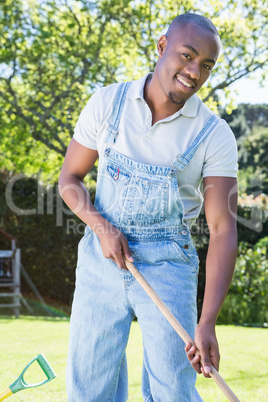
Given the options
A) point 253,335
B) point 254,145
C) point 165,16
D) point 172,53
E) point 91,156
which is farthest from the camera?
point 254,145

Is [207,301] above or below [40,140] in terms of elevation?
below

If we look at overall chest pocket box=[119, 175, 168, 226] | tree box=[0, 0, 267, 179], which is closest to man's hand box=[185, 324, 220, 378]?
overall chest pocket box=[119, 175, 168, 226]

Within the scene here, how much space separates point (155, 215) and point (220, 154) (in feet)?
1.15

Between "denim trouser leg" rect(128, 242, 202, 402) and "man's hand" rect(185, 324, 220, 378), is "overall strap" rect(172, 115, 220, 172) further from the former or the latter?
"man's hand" rect(185, 324, 220, 378)

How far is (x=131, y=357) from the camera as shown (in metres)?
5.29

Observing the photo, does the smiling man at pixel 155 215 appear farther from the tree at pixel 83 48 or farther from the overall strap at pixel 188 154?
the tree at pixel 83 48

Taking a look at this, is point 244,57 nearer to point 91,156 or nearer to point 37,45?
point 37,45

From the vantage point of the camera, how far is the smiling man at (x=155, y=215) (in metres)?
2.04

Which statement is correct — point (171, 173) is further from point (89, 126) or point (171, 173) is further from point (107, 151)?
point (89, 126)

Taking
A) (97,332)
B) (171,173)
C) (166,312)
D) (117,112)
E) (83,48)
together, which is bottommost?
(97,332)

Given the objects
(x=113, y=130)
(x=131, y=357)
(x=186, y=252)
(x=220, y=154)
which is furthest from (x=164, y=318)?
(x=131, y=357)

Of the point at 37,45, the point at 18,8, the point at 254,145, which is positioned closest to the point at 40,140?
the point at 37,45

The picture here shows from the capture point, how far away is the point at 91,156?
232cm

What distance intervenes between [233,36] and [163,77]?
6.73 meters
